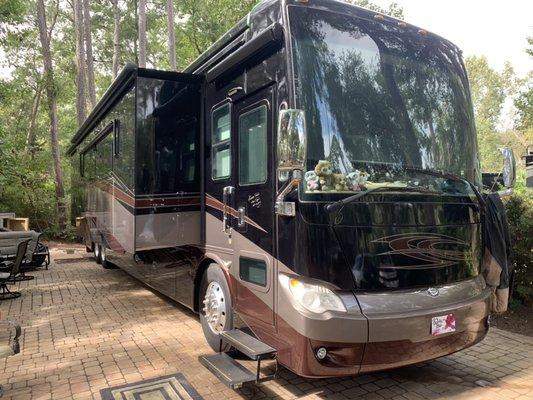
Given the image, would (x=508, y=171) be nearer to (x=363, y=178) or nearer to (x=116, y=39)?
(x=363, y=178)

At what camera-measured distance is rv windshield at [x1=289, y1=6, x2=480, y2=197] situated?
10.7 feet

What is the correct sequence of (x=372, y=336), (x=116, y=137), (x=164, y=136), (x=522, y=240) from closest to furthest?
(x=372, y=336) < (x=164, y=136) < (x=522, y=240) < (x=116, y=137)

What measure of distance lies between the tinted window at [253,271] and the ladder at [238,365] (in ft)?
1.56

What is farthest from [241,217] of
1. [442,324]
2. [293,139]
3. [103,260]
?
[103,260]

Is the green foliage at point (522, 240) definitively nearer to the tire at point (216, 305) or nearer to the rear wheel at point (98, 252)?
the tire at point (216, 305)

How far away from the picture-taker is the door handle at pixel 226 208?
418 cm

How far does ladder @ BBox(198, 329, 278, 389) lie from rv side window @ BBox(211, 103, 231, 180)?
58.6 inches

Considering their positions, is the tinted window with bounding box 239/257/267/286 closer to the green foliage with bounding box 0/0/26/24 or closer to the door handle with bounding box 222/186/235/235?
the door handle with bounding box 222/186/235/235

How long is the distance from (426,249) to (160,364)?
2726mm

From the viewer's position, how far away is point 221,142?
14.8 feet

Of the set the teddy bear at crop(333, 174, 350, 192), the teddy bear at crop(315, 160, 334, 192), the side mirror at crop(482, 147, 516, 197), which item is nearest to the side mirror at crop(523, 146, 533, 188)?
the side mirror at crop(482, 147, 516, 197)

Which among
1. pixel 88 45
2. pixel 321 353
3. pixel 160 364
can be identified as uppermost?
pixel 88 45

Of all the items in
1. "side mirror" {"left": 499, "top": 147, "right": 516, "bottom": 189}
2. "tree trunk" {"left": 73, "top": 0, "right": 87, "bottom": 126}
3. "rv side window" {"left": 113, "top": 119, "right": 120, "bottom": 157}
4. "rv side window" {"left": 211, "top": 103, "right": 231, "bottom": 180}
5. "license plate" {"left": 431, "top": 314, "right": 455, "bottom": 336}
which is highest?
"tree trunk" {"left": 73, "top": 0, "right": 87, "bottom": 126}

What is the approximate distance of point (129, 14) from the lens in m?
20.4
